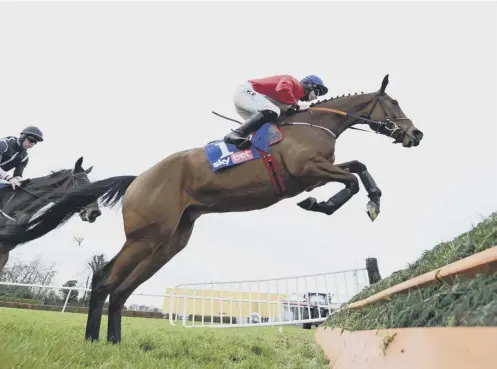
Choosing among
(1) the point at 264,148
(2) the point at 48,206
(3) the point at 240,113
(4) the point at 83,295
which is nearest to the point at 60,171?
(2) the point at 48,206

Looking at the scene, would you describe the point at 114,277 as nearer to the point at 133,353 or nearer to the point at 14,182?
the point at 133,353

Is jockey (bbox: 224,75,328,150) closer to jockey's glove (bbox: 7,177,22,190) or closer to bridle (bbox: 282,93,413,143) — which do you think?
bridle (bbox: 282,93,413,143)

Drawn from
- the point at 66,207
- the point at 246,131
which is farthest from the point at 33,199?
the point at 246,131

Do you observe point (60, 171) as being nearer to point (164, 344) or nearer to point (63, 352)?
point (164, 344)

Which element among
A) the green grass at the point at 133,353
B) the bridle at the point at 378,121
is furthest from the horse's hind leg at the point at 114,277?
the bridle at the point at 378,121

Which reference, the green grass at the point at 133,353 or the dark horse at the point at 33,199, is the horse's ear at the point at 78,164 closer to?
the dark horse at the point at 33,199

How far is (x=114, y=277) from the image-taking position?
3.52 meters

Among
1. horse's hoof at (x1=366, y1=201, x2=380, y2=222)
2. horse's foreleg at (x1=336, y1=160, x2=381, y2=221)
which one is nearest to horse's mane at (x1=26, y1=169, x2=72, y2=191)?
horse's foreleg at (x1=336, y1=160, x2=381, y2=221)

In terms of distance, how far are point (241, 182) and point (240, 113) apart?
3.10ft

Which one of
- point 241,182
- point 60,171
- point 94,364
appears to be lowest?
point 94,364

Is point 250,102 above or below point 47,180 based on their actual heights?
above

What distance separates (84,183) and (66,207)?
2.23 feet

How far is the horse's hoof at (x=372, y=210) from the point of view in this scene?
3.25 metres

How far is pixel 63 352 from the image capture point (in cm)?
208
